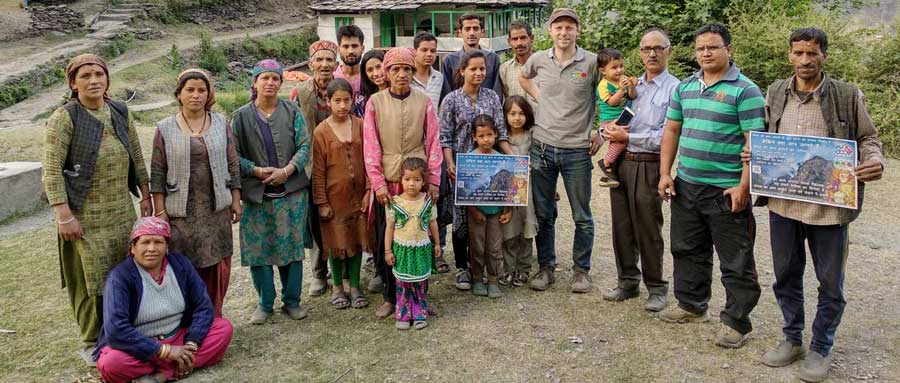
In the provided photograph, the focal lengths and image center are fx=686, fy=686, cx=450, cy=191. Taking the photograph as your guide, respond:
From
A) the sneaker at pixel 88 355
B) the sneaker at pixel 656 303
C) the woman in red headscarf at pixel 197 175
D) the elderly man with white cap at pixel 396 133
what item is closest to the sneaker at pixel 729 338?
the sneaker at pixel 656 303

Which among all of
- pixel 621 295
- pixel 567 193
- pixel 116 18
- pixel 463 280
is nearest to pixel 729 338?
pixel 621 295

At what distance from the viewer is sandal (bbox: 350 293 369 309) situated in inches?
191

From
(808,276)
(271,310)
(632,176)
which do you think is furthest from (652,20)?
(271,310)

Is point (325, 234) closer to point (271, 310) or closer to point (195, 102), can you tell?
point (271, 310)

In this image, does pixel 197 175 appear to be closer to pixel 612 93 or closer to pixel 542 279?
pixel 542 279

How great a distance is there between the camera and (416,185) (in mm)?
4391

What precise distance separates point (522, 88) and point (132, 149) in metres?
2.72

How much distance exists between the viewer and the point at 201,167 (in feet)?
13.4

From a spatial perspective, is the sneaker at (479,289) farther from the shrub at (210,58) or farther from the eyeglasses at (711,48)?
the shrub at (210,58)

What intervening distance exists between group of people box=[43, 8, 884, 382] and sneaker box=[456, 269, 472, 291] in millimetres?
26

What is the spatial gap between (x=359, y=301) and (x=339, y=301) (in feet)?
0.46

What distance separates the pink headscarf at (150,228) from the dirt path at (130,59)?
30.9 feet

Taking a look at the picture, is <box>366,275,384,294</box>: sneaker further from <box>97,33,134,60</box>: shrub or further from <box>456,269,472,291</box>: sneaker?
<box>97,33,134,60</box>: shrub

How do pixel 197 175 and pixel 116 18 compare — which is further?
pixel 116 18
